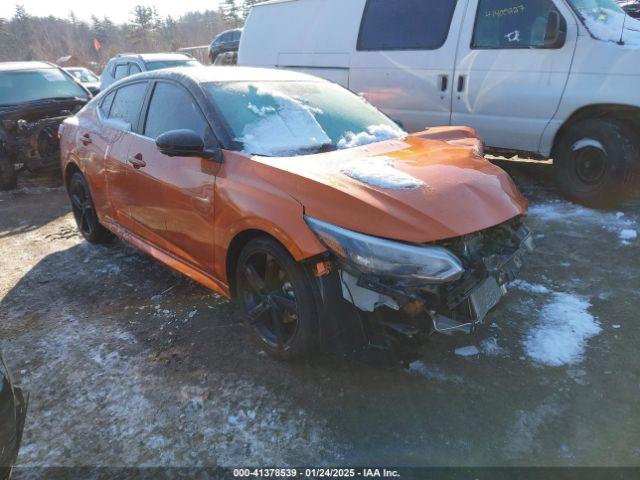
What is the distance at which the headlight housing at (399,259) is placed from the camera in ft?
7.22

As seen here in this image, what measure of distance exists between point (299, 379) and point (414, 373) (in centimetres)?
64

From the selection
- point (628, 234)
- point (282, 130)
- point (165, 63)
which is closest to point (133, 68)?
point (165, 63)

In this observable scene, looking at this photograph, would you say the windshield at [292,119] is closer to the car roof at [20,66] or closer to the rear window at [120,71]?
the car roof at [20,66]

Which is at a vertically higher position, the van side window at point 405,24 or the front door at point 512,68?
the van side window at point 405,24

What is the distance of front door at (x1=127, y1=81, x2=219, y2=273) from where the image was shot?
3027 millimetres

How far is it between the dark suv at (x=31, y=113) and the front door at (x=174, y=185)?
14.0ft

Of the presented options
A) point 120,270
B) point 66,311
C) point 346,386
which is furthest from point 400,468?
point 120,270

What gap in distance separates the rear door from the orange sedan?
1.99 m

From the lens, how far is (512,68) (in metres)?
5.09

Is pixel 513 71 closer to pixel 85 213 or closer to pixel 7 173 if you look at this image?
pixel 85 213

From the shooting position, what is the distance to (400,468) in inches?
83.9

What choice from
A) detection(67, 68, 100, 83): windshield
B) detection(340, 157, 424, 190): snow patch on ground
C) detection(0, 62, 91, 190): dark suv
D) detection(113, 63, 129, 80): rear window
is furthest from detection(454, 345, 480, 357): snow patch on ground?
detection(67, 68, 100, 83): windshield

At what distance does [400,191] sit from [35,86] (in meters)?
7.68

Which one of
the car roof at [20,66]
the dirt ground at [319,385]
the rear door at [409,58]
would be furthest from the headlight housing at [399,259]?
the car roof at [20,66]
